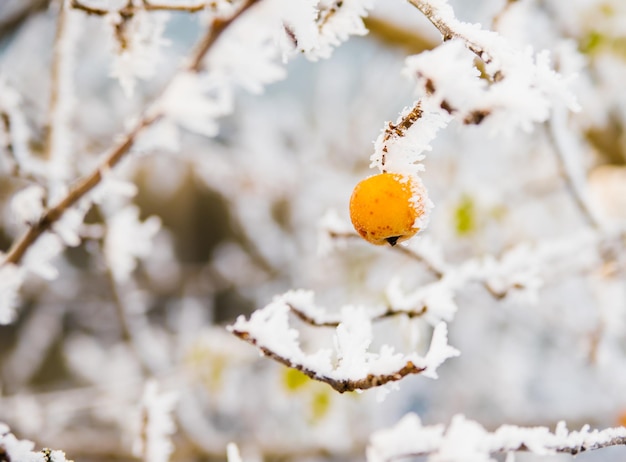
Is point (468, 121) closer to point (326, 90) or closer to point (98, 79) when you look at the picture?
point (326, 90)

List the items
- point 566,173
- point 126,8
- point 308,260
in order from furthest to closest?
point 308,260 < point 566,173 < point 126,8

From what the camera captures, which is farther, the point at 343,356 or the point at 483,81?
the point at 343,356

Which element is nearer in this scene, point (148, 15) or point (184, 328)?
point (148, 15)

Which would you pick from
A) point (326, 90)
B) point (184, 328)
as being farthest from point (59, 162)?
point (326, 90)

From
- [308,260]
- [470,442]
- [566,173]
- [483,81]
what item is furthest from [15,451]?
[308,260]

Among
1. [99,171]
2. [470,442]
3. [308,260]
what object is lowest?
[470,442]

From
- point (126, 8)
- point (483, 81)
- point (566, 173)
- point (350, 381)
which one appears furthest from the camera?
point (566, 173)

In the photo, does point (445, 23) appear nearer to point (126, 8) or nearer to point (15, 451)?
point (126, 8)

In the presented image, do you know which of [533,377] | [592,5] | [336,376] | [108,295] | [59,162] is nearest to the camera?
[336,376]
